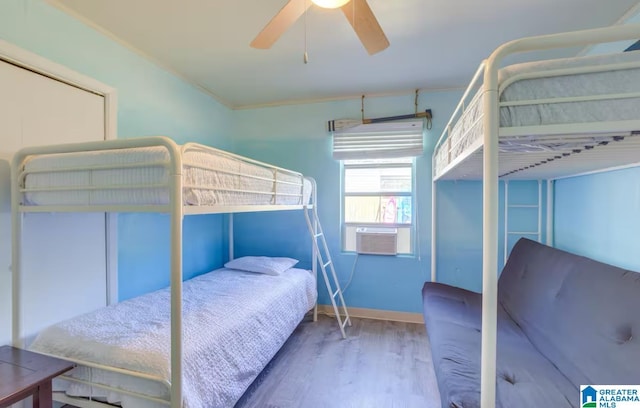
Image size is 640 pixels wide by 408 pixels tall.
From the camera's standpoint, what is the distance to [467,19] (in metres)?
1.93

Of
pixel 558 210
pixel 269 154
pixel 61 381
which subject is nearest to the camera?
pixel 61 381

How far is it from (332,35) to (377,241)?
2032mm

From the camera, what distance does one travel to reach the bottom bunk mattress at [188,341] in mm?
1348

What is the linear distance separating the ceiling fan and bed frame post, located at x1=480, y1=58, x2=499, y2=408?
709mm

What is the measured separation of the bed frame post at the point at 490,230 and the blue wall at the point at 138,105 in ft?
7.88

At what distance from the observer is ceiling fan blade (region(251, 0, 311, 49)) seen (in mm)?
1420

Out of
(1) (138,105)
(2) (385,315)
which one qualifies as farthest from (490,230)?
(1) (138,105)

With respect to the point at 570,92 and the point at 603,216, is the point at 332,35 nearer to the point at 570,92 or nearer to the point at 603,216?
the point at 570,92

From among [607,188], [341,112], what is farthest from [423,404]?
[341,112]

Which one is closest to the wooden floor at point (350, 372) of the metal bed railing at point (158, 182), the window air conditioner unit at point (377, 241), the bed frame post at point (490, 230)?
the window air conditioner unit at point (377, 241)

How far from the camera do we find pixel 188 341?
4.99 feet

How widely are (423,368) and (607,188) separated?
5.96ft

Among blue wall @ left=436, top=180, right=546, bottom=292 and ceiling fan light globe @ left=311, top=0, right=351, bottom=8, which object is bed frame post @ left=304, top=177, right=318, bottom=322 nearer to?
blue wall @ left=436, top=180, right=546, bottom=292

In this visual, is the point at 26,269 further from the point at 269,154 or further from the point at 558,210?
the point at 558,210
